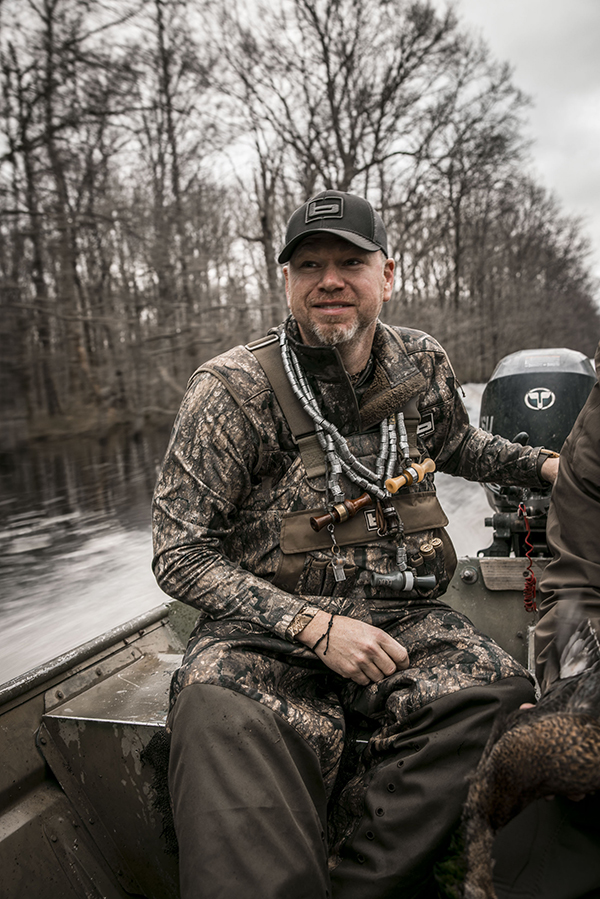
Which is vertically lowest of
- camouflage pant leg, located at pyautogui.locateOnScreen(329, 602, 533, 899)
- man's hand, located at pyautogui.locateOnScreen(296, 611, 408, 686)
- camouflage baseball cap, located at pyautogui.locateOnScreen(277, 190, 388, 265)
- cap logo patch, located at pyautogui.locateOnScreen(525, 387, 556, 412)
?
camouflage pant leg, located at pyautogui.locateOnScreen(329, 602, 533, 899)

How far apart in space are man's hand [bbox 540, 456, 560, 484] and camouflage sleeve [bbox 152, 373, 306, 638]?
42.7 inches

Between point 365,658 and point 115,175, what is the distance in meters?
9.60

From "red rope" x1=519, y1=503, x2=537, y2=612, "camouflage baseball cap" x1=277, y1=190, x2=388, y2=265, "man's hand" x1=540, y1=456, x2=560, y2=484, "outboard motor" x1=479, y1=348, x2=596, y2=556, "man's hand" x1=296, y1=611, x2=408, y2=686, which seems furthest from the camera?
"outboard motor" x1=479, y1=348, x2=596, y2=556

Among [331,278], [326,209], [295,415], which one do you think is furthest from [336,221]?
[295,415]

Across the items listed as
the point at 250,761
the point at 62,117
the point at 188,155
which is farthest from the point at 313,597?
the point at 188,155

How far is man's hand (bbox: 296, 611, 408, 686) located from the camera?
1.97 m

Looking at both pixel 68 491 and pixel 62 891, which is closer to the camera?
pixel 62 891

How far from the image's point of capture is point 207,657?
1875 millimetres

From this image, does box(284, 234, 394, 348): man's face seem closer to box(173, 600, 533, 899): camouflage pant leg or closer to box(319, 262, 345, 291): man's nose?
box(319, 262, 345, 291): man's nose

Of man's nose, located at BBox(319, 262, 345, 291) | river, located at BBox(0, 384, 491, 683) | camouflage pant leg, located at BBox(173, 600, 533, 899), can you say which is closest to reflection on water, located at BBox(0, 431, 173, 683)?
river, located at BBox(0, 384, 491, 683)

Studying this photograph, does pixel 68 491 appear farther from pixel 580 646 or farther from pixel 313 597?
pixel 580 646

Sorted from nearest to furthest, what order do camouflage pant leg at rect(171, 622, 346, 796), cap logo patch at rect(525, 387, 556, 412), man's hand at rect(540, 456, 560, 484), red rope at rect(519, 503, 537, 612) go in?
camouflage pant leg at rect(171, 622, 346, 796)
man's hand at rect(540, 456, 560, 484)
red rope at rect(519, 503, 537, 612)
cap logo patch at rect(525, 387, 556, 412)

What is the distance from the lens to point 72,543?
7.29 m

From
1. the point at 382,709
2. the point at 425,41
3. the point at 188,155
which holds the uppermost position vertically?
the point at 425,41
